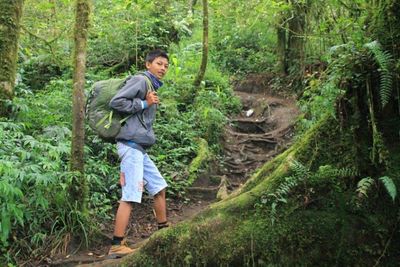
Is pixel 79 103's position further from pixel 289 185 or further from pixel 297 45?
pixel 297 45

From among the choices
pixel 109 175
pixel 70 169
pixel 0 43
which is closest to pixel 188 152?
pixel 109 175

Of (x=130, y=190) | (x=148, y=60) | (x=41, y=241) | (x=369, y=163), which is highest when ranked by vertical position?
(x=148, y=60)

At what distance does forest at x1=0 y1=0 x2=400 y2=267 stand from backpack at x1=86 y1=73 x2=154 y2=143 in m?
0.23

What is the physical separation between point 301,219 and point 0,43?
21.5ft

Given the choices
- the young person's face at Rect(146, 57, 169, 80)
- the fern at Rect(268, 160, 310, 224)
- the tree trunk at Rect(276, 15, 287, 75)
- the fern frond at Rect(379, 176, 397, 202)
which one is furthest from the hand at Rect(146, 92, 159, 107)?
the tree trunk at Rect(276, 15, 287, 75)

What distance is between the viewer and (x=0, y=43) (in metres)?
7.82

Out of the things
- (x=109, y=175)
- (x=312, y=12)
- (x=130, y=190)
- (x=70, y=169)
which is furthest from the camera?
(x=312, y=12)

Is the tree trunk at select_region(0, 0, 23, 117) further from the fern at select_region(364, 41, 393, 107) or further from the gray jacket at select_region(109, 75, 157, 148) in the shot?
the fern at select_region(364, 41, 393, 107)

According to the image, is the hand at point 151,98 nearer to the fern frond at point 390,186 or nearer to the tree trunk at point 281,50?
the fern frond at point 390,186

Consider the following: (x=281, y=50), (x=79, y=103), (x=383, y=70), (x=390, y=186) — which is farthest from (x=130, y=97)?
(x=281, y=50)

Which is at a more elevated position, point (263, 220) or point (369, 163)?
point (369, 163)

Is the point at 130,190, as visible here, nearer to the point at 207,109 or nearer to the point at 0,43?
the point at 0,43

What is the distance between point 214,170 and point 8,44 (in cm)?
481

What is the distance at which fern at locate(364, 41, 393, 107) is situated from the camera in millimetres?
3355
